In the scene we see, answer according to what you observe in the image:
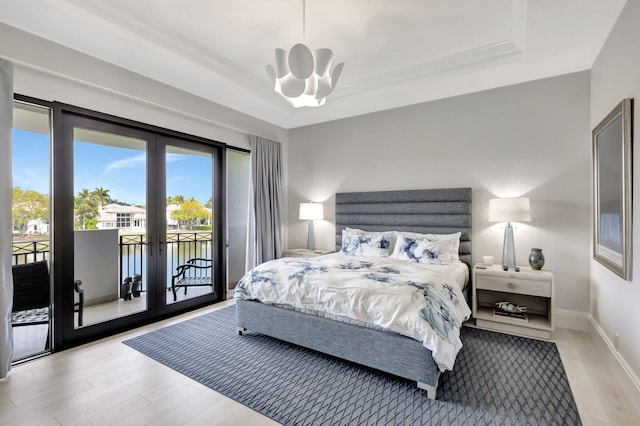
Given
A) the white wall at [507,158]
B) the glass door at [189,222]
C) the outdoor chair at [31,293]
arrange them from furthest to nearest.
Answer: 1. the glass door at [189,222]
2. the white wall at [507,158]
3. the outdoor chair at [31,293]

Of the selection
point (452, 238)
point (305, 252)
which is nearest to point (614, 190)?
point (452, 238)

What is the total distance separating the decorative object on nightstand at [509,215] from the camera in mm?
3162

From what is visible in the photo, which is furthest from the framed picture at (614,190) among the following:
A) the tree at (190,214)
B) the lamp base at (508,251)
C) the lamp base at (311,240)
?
the tree at (190,214)

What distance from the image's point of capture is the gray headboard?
12.2 feet

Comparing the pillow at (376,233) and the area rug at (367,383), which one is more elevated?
the pillow at (376,233)

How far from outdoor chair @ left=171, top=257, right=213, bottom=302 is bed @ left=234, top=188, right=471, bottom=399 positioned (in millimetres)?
1220

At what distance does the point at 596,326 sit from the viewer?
9.45 ft

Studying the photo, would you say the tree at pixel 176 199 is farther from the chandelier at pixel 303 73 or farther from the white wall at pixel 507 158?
the white wall at pixel 507 158

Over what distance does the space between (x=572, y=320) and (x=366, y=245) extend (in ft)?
7.80

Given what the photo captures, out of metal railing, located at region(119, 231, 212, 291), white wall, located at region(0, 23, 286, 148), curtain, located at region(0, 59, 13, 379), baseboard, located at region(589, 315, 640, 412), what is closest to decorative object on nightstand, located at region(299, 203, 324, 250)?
metal railing, located at region(119, 231, 212, 291)

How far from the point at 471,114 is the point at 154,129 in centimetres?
389

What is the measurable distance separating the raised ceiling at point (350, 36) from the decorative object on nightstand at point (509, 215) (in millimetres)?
1414

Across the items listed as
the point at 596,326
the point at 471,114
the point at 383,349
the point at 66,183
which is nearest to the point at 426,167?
the point at 471,114

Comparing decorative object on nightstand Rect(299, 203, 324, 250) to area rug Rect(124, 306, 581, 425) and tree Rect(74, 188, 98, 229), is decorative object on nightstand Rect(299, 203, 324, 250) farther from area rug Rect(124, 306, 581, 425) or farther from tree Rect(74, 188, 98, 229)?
tree Rect(74, 188, 98, 229)
